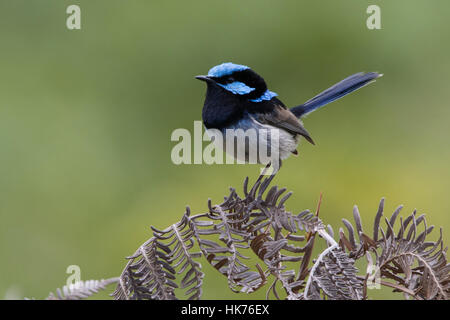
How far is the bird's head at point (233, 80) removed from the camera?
3102mm

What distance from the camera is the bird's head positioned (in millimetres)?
3102

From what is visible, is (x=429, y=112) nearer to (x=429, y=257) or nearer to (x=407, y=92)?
(x=407, y=92)

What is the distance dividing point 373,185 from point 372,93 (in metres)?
0.90

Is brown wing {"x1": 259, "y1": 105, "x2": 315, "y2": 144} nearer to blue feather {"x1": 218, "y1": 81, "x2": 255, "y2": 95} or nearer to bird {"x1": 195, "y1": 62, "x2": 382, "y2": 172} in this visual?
bird {"x1": 195, "y1": 62, "x2": 382, "y2": 172}

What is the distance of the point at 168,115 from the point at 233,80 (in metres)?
1.79

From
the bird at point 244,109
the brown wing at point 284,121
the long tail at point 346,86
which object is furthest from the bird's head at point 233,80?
the long tail at point 346,86

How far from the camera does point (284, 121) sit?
3406 mm

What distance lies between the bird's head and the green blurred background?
1.10m

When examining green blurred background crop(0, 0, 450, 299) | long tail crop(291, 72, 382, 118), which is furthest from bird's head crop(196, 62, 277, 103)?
green blurred background crop(0, 0, 450, 299)

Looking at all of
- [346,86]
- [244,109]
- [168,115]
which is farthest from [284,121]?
[168,115]

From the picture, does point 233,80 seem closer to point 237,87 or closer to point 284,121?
point 237,87

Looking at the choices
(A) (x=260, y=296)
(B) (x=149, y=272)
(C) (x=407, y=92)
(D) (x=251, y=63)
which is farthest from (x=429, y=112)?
(B) (x=149, y=272)

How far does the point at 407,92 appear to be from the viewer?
15.8 ft

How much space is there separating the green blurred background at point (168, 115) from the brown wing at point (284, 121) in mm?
763
